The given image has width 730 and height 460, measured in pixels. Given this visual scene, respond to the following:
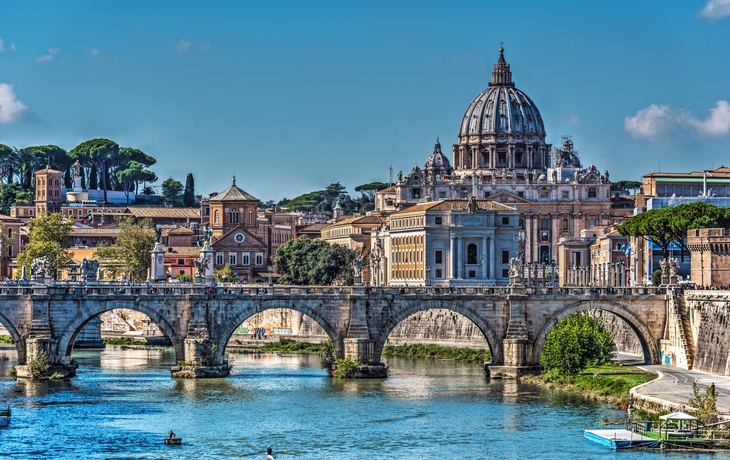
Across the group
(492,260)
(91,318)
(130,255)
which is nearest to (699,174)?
(492,260)

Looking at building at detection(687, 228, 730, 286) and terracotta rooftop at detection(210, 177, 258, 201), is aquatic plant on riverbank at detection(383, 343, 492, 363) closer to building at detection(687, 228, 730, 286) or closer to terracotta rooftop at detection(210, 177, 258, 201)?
building at detection(687, 228, 730, 286)

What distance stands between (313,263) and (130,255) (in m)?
18.1

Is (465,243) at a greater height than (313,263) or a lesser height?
greater

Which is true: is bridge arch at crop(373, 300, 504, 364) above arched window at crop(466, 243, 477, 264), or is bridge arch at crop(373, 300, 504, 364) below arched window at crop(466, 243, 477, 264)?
below

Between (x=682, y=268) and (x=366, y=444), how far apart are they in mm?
55127

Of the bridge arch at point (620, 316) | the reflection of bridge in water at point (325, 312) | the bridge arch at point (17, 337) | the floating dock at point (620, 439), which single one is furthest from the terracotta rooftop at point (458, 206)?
the floating dock at point (620, 439)

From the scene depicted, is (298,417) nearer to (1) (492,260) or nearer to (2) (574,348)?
(2) (574,348)

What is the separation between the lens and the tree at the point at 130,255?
143625 millimetres

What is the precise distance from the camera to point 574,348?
80.8m

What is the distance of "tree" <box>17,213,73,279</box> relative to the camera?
14338cm

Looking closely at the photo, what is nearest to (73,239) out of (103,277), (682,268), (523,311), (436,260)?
(103,277)

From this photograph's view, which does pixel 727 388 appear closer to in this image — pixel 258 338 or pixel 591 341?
pixel 591 341

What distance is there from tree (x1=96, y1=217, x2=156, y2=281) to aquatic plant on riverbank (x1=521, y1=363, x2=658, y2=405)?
65.4 metres

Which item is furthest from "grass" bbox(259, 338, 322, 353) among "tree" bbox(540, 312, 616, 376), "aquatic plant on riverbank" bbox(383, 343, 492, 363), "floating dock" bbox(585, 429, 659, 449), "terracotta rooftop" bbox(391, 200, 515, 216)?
"floating dock" bbox(585, 429, 659, 449)
